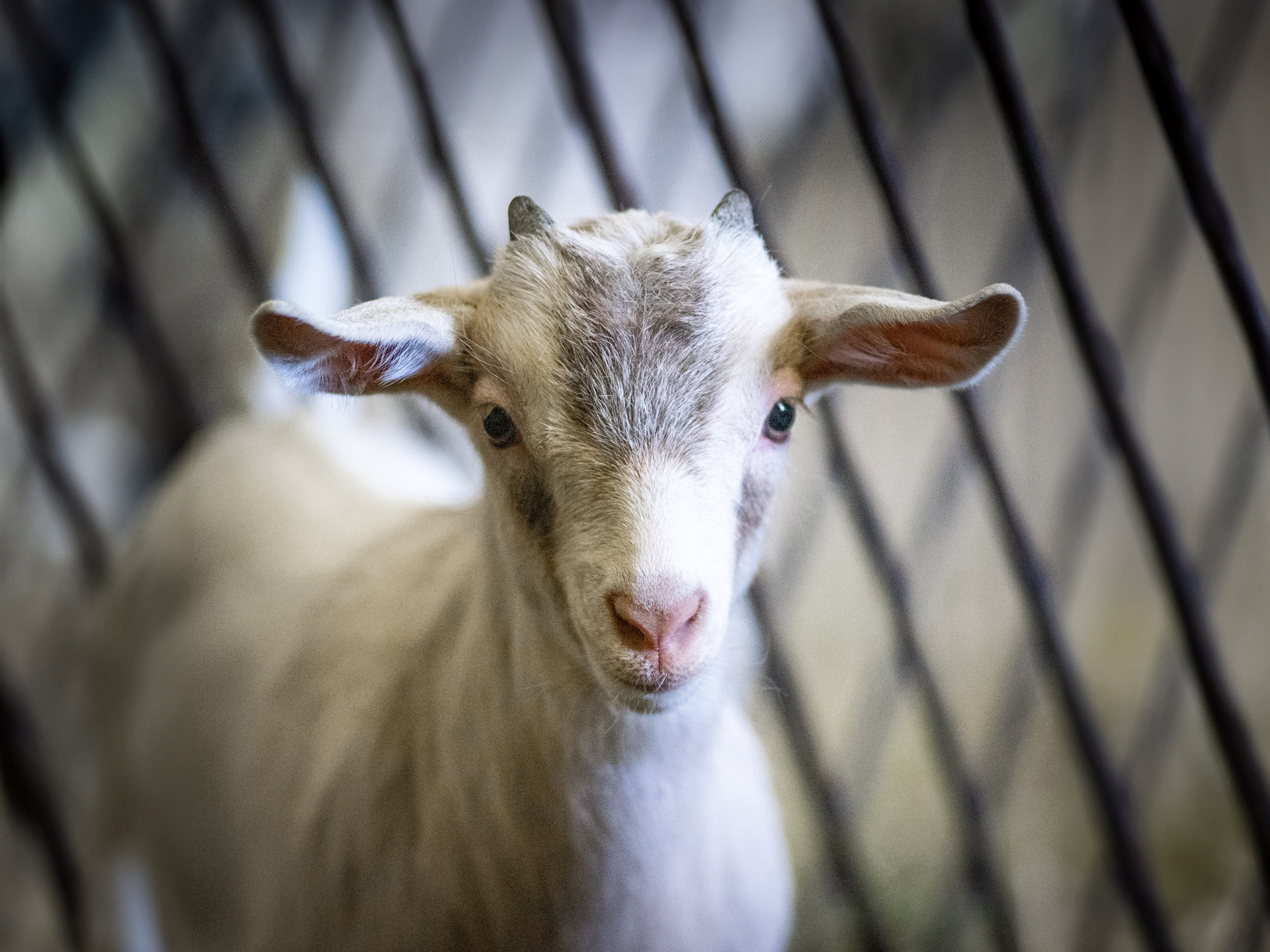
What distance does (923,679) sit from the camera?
1.09 metres

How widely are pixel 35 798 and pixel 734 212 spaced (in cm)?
150

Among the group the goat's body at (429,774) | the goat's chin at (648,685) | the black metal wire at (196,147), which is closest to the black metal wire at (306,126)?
the black metal wire at (196,147)

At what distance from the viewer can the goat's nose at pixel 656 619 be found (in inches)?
22.2

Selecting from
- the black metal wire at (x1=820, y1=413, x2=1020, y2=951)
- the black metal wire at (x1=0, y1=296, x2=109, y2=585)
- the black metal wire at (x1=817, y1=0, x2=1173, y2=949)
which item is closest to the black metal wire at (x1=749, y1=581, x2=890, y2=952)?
the black metal wire at (x1=820, y1=413, x2=1020, y2=951)

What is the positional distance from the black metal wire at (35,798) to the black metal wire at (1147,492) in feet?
5.24

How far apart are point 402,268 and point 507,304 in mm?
1076

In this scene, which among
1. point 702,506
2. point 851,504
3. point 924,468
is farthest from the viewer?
point 924,468

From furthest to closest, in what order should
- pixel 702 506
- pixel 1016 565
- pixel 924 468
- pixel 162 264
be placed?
1. pixel 162 264
2. pixel 924 468
3. pixel 1016 565
4. pixel 702 506

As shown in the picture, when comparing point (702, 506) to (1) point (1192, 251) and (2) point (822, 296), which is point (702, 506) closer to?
(2) point (822, 296)

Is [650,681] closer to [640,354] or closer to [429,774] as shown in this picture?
[640,354]


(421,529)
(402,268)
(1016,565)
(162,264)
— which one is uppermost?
(162,264)

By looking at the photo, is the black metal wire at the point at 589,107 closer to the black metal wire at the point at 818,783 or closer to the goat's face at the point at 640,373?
the goat's face at the point at 640,373

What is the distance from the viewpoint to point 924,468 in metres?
1.86

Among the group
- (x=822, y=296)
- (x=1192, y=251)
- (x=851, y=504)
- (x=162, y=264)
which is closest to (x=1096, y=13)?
(x=1192, y=251)
